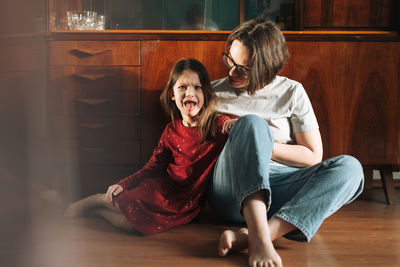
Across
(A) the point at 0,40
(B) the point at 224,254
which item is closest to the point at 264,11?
(B) the point at 224,254

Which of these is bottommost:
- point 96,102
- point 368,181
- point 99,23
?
point 368,181

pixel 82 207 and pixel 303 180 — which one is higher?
pixel 303 180

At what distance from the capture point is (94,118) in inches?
63.1

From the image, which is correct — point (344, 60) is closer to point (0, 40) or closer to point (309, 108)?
point (309, 108)

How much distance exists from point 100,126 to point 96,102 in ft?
0.32

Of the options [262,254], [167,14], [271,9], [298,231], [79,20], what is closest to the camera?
[262,254]

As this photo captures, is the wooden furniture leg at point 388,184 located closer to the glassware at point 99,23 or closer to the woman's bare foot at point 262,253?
the woman's bare foot at point 262,253

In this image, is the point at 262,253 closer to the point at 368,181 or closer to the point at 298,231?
the point at 298,231

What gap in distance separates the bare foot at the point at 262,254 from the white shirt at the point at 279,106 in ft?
1.36

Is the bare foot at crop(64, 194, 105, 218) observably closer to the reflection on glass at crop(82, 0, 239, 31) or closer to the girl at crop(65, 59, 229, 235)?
the girl at crop(65, 59, 229, 235)

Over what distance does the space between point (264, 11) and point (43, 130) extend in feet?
3.78

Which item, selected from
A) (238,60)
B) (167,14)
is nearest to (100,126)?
(238,60)

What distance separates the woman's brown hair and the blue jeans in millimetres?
265

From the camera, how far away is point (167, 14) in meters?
2.06
